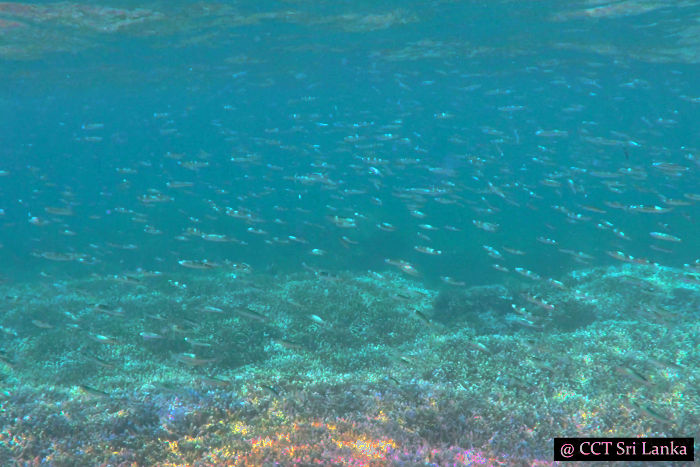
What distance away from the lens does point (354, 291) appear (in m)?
15.2

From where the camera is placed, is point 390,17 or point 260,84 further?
point 260,84

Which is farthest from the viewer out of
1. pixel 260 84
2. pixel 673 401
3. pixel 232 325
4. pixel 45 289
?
pixel 260 84

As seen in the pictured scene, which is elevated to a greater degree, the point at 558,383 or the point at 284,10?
the point at 284,10

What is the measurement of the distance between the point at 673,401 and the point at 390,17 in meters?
23.7

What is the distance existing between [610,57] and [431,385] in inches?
1423

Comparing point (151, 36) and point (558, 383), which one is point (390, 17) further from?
point (558, 383)

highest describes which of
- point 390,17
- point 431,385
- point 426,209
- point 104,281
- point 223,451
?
point 390,17

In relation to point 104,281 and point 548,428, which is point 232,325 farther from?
point 104,281

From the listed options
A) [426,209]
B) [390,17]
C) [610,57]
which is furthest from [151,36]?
[610,57]

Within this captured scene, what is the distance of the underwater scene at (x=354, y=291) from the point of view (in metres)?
6.53

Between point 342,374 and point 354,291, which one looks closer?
point 342,374

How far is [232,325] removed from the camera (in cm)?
1230

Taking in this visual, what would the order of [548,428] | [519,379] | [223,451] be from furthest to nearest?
[519,379] → [548,428] → [223,451]

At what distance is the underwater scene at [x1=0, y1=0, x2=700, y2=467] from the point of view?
21.4 ft
